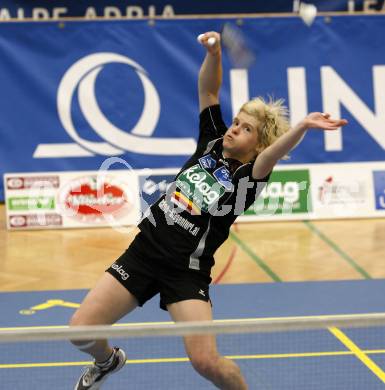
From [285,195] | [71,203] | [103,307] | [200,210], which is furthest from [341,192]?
[103,307]

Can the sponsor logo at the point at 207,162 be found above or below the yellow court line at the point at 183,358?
above

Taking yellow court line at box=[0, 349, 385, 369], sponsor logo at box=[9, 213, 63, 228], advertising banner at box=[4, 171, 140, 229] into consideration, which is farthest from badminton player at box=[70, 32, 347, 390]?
sponsor logo at box=[9, 213, 63, 228]

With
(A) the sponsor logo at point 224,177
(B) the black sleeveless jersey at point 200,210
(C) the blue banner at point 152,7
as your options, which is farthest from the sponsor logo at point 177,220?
(C) the blue banner at point 152,7

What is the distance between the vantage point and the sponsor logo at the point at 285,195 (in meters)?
10.0

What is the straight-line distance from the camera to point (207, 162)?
15.5 ft

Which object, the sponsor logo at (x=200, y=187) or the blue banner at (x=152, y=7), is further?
the blue banner at (x=152, y=7)

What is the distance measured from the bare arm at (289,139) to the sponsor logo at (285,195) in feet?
18.3

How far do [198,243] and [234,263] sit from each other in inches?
153

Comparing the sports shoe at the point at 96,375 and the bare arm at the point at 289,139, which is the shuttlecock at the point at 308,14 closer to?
the bare arm at the point at 289,139

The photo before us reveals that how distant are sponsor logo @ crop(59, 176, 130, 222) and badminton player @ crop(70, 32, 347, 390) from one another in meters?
5.00

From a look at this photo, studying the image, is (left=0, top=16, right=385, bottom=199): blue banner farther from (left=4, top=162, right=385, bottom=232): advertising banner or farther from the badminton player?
the badminton player

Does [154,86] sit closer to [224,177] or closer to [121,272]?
[224,177]

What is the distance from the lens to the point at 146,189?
10141 mm

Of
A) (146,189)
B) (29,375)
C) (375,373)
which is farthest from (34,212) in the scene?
(375,373)
